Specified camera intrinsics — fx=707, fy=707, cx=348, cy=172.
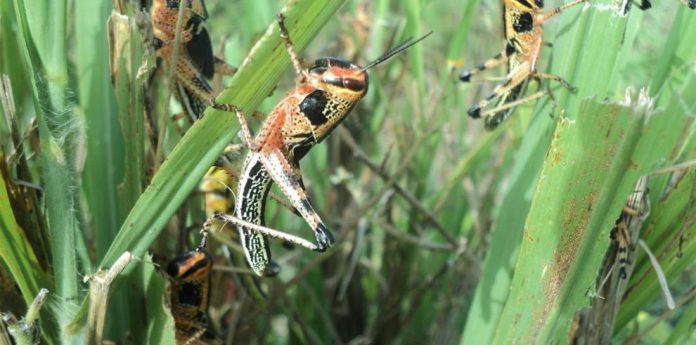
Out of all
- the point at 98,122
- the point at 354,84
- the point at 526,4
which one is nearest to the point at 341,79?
the point at 354,84

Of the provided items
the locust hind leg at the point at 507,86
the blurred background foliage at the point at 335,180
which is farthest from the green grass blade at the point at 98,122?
the locust hind leg at the point at 507,86

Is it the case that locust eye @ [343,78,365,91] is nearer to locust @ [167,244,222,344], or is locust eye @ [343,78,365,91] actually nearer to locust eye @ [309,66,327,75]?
locust eye @ [309,66,327,75]

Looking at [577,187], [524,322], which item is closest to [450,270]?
[524,322]

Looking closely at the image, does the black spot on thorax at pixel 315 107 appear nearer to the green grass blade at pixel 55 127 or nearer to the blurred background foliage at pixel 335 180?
the blurred background foliage at pixel 335 180

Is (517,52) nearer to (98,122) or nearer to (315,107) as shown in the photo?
(315,107)

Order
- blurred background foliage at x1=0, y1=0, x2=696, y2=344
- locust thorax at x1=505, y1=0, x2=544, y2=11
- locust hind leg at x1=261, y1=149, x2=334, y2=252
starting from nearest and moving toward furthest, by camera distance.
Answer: blurred background foliage at x1=0, y1=0, x2=696, y2=344
locust hind leg at x1=261, y1=149, x2=334, y2=252
locust thorax at x1=505, y1=0, x2=544, y2=11

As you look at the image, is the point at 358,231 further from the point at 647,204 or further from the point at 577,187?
the point at 577,187

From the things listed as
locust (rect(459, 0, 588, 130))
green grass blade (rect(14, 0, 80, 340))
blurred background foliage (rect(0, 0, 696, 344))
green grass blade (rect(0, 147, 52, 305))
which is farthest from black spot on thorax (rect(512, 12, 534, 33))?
green grass blade (rect(0, 147, 52, 305))
